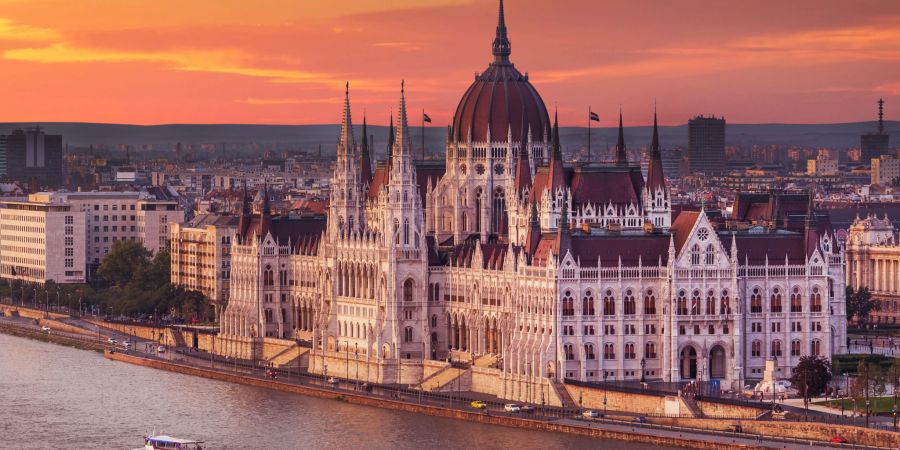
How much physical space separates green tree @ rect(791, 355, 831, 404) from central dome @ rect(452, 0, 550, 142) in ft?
113

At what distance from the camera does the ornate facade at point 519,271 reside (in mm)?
138625

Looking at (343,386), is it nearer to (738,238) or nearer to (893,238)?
(738,238)

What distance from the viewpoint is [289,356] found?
535ft

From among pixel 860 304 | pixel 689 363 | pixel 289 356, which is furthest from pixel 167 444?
pixel 860 304

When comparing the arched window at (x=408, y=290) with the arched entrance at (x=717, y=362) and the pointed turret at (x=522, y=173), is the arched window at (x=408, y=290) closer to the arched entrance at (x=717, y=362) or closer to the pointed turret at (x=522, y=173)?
the pointed turret at (x=522, y=173)

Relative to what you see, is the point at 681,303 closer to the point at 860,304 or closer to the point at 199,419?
the point at 199,419

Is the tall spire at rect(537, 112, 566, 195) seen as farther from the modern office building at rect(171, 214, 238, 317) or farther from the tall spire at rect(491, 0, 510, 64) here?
the modern office building at rect(171, 214, 238, 317)

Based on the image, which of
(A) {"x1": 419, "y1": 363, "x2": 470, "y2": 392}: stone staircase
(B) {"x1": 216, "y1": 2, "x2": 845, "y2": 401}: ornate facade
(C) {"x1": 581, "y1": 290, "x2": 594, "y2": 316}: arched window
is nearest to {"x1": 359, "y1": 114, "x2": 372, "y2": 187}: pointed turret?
(B) {"x1": 216, "y1": 2, "x2": 845, "y2": 401}: ornate facade

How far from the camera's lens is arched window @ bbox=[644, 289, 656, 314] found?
139 metres

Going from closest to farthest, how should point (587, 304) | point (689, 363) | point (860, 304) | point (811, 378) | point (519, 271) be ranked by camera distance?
point (811, 378), point (587, 304), point (689, 363), point (519, 271), point (860, 304)

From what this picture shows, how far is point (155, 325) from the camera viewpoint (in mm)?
185875

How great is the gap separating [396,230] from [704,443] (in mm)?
33741

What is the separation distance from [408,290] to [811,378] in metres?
28.9

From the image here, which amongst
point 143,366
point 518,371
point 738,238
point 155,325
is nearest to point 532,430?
point 518,371
